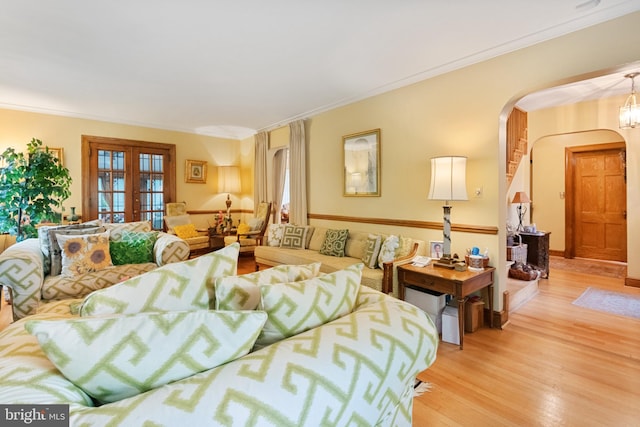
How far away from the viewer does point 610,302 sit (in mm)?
3539

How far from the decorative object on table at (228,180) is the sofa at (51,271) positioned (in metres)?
2.88

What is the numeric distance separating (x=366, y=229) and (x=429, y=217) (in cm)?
94

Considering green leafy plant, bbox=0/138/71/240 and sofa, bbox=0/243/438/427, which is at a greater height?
green leafy plant, bbox=0/138/71/240

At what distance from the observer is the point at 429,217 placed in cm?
344

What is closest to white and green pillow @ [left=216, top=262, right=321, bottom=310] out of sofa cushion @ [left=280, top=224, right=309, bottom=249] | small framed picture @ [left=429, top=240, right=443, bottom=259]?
small framed picture @ [left=429, top=240, right=443, bottom=259]

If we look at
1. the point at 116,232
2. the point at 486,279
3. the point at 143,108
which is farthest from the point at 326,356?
the point at 143,108

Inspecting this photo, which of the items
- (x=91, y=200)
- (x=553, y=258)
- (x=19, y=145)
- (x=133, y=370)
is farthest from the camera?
(x=553, y=258)

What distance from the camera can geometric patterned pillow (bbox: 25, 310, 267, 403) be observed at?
2.64ft

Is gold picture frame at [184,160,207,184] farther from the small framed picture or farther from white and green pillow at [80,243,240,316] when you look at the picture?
white and green pillow at [80,243,240,316]

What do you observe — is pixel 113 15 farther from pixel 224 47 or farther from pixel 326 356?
pixel 326 356

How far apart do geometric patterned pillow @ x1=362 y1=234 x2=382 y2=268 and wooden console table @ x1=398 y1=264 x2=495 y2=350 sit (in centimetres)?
40

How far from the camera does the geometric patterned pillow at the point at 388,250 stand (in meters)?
3.19

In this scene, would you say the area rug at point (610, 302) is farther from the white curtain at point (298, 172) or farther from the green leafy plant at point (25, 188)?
the green leafy plant at point (25, 188)

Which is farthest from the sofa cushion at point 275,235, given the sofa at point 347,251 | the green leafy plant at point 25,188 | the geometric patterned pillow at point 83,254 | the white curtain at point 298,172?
the green leafy plant at point 25,188
